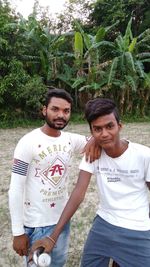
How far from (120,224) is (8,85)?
7847mm

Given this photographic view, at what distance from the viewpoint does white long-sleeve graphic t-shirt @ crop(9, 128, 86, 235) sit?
70.6 inches

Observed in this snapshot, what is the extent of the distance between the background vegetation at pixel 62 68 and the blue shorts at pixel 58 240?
7.17 meters

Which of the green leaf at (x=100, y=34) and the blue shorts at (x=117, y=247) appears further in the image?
the green leaf at (x=100, y=34)

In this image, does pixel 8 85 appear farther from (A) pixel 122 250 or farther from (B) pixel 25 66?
(A) pixel 122 250

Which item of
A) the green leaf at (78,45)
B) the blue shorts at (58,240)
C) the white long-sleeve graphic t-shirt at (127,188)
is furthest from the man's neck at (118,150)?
the green leaf at (78,45)

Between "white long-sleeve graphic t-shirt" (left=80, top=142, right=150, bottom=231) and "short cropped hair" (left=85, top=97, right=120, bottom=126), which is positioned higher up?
"short cropped hair" (left=85, top=97, right=120, bottom=126)

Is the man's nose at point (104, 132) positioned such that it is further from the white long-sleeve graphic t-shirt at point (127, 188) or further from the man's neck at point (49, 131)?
the man's neck at point (49, 131)

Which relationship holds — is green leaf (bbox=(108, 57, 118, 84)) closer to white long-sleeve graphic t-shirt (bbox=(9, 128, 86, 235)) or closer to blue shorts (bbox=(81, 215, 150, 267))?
white long-sleeve graphic t-shirt (bbox=(9, 128, 86, 235))

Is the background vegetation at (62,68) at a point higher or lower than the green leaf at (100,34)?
lower

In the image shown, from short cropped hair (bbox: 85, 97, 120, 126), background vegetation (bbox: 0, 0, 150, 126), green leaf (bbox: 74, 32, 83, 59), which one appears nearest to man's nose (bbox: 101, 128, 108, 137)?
short cropped hair (bbox: 85, 97, 120, 126)

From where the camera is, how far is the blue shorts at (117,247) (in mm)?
1581

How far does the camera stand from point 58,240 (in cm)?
190

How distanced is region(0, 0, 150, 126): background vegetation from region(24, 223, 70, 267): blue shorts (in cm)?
717

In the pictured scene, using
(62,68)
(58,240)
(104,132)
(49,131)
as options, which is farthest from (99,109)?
(62,68)
